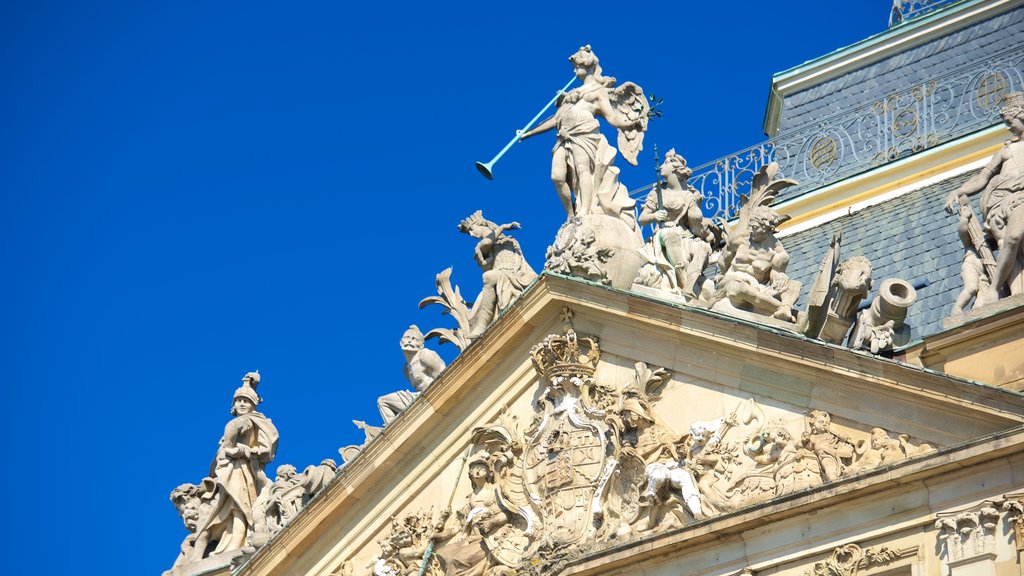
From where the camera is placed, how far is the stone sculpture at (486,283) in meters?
27.1

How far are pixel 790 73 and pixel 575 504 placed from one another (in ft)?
42.9

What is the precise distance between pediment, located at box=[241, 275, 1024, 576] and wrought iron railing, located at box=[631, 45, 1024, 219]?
304 inches

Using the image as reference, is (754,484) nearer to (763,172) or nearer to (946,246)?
(763,172)

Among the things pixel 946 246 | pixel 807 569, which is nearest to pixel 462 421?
pixel 807 569

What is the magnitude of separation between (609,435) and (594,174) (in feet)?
11.3

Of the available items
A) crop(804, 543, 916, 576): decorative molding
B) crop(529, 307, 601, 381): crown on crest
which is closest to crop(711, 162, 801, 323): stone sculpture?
crop(529, 307, 601, 381): crown on crest

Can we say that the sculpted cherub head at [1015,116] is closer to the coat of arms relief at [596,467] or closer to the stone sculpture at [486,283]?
the coat of arms relief at [596,467]

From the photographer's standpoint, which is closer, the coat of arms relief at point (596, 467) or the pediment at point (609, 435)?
the pediment at point (609, 435)

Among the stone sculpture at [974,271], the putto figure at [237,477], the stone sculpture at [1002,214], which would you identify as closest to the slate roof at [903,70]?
the stone sculpture at [1002,214]

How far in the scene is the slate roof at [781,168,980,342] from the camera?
2848 centimetres

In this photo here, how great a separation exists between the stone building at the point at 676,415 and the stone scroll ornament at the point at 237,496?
3 cm

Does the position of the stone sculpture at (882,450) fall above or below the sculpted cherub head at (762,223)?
below

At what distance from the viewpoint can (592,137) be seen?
27359 millimetres

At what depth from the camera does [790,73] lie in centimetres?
3634
